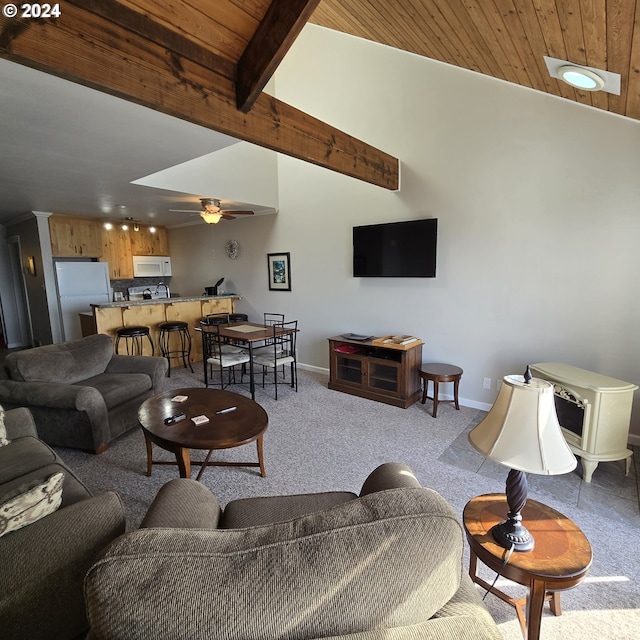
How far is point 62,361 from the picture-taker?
3.13 meters

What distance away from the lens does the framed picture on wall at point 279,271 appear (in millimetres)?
5375

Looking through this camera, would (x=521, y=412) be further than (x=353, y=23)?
No

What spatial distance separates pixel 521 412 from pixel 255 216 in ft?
17.2

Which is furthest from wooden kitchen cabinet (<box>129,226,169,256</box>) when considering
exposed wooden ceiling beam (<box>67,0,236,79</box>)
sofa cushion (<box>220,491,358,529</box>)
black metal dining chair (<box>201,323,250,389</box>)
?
sofa cushion (<box>220,491,358,529</box>)

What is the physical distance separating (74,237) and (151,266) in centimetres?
141

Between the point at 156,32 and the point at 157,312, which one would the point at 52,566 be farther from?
the point at 157,312

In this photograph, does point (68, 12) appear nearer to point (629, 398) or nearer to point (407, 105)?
point (407, 105)

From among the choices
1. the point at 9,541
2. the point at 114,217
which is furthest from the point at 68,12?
the point at 114,217

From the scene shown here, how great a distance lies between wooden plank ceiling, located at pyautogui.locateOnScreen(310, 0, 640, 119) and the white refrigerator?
508cm

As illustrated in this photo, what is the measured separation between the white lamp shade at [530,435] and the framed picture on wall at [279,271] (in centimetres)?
442

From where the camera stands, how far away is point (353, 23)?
3.70 meters

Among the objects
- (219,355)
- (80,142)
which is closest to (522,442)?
(80,142)

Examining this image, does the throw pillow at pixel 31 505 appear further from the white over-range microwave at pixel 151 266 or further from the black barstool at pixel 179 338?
the white over-range microwave at pixel 151 266

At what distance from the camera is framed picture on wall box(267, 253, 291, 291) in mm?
5375
